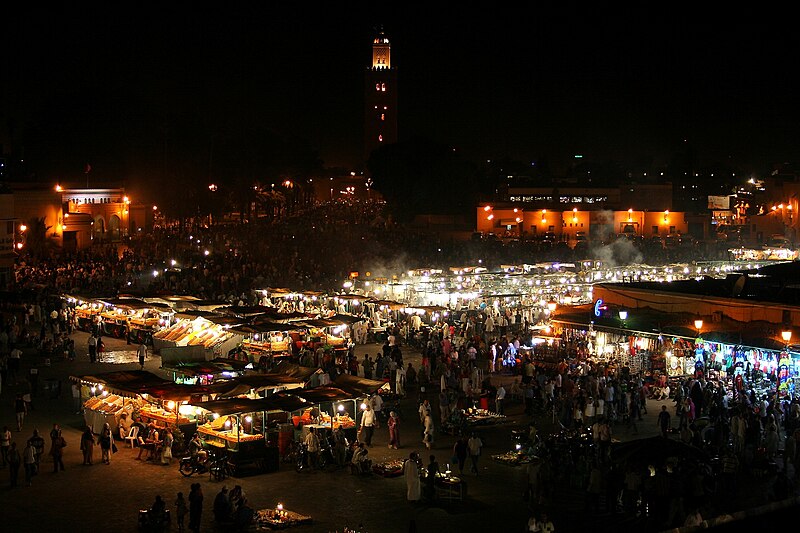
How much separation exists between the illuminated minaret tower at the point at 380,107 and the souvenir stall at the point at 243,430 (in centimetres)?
11186

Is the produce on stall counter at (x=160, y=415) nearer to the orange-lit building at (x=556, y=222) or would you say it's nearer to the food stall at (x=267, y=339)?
the food stall at (x=267, y=339)

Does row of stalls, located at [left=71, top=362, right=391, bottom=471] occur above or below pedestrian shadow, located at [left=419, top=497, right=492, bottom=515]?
above

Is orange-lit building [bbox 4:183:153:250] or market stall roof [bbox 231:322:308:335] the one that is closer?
market stall roof [bbox 231:322:308:335]

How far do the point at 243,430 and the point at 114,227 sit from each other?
159 ft

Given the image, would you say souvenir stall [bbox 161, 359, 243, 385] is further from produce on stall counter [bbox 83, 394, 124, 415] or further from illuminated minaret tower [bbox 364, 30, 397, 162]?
illuminated minaret tower [bbox 364, 30, 397, 162]

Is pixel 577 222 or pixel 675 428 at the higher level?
pixel 577 222

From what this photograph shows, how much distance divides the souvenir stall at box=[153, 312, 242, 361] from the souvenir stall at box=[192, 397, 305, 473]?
27.3 feet

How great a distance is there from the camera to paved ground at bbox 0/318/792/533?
13648 mm

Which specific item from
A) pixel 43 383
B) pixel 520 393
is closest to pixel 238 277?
pixel 43 383

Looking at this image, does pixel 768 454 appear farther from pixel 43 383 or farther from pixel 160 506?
pixel 43 383

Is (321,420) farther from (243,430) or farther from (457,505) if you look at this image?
(457,505)

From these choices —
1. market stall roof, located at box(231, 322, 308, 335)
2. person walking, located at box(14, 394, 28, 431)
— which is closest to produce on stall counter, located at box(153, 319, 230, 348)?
market stall roof, located at box(231, 322, 308, 335)

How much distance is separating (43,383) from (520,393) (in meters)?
10.7

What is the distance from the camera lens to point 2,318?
29516 mm
